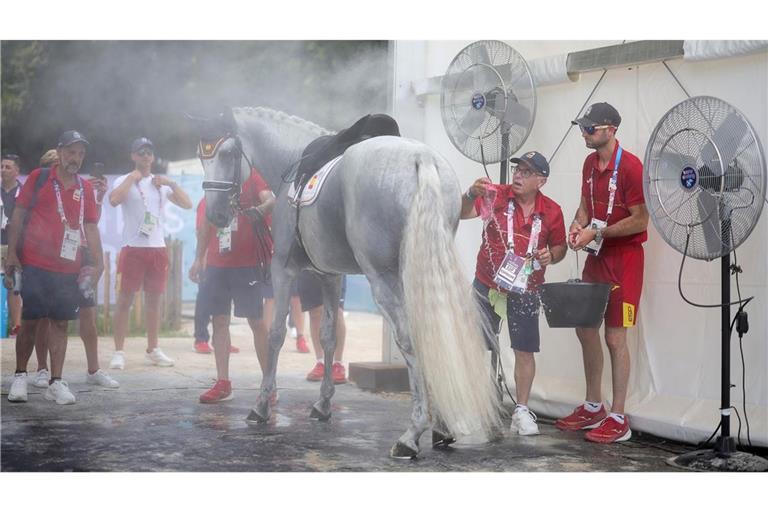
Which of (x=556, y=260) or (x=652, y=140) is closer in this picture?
(x=652, y=140)

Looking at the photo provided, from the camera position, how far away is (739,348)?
182 inches

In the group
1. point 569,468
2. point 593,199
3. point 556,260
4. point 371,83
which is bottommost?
point 569,468

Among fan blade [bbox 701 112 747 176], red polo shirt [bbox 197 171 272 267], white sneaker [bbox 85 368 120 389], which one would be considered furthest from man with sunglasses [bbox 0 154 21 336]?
fan blade [bbox 701 112 747 176]

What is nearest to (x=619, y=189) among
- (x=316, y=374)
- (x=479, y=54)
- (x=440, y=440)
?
(x=479, y=54)

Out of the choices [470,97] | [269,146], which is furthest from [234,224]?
[470,97]

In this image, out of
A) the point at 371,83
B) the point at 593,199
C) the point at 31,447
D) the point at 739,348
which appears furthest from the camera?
the point at 371,83

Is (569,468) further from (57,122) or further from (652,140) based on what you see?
(57,122)

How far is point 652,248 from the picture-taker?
5.05 metres

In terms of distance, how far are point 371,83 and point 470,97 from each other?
32.9 inches

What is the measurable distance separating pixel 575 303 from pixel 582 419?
84 centimetres

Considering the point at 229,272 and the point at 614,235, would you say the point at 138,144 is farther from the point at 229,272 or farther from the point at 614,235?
the point at 614,235

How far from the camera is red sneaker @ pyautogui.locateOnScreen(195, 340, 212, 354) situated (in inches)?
212

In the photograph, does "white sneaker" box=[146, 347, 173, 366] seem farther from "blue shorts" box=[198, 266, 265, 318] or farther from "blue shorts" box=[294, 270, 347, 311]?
"blue shorts" box=[294, 270, 347, 311]

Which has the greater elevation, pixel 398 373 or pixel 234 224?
pixel 234 224
